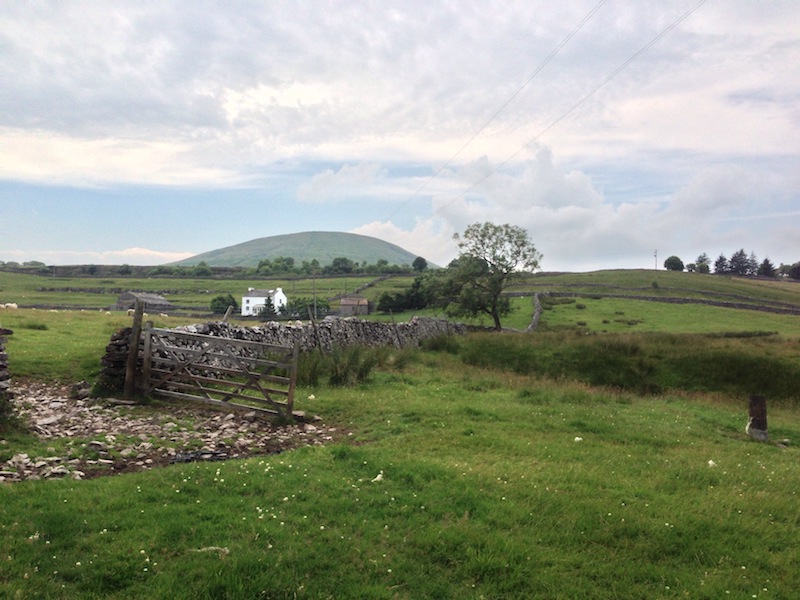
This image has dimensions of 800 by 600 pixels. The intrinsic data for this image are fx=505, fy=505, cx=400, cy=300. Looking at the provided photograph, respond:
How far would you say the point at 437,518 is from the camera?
20.9 feet

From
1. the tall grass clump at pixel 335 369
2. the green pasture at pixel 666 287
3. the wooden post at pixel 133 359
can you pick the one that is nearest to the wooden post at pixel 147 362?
the wooden post at pixel 133 359

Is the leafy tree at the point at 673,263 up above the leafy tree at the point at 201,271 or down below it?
above

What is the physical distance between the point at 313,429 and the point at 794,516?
8307 mm

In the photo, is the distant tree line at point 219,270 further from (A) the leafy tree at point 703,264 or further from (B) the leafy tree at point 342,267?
(A) the leafy tree at point 703,264

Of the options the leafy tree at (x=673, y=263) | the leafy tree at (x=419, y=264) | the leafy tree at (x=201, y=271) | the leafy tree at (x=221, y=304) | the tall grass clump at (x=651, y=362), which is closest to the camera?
the tall grass clump at (x=651, y=362)

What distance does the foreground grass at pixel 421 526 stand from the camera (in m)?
4.98

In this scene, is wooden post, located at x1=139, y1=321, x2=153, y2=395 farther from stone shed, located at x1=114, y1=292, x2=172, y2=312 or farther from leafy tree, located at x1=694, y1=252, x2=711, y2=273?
leafy tree, located at x1=694, y1=252, x2=711, y2=273

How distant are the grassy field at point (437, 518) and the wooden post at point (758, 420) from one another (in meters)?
0.41

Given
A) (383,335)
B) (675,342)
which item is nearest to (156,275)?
(383,335)

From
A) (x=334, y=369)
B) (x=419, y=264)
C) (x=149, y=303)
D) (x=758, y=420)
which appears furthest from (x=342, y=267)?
(x=758, y=420)

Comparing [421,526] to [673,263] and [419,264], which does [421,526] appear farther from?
[673,263]

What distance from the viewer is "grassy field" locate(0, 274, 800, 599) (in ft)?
16.5

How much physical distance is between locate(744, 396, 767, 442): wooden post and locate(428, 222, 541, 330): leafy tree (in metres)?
42.8

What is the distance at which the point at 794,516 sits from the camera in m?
6.92
